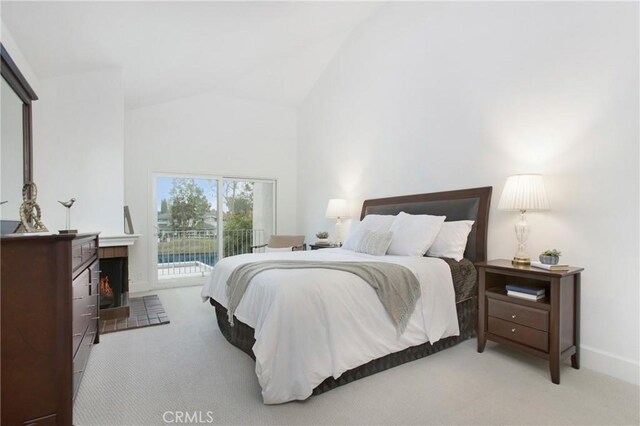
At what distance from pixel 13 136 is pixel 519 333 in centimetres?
408

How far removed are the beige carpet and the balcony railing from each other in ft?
8.87

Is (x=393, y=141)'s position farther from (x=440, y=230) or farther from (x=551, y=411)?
(x=551, y=411)

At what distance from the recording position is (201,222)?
5.56 meters

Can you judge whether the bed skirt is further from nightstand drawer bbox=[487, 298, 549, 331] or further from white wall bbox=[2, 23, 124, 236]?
white wall bbox=[2, 23, 124, 236]

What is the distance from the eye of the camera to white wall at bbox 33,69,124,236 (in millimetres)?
3521

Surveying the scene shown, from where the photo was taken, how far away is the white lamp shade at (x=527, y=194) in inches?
100.0

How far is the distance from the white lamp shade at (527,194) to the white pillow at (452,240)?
21.2 inches

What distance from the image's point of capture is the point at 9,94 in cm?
243

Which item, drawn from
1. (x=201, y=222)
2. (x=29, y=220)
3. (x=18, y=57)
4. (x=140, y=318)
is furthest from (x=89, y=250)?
(x=201, y=222)

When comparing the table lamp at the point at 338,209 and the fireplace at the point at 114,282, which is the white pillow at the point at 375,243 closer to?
the table lamp at the point at 338,209

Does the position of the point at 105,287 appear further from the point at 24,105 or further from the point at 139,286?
the point at 24,105

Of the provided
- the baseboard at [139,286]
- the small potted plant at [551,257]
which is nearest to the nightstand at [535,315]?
the small potted plant at [551,257]

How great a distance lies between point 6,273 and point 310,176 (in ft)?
15.5

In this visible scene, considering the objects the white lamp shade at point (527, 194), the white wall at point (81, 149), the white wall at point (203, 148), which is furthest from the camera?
the white wall at point (203, 148)
